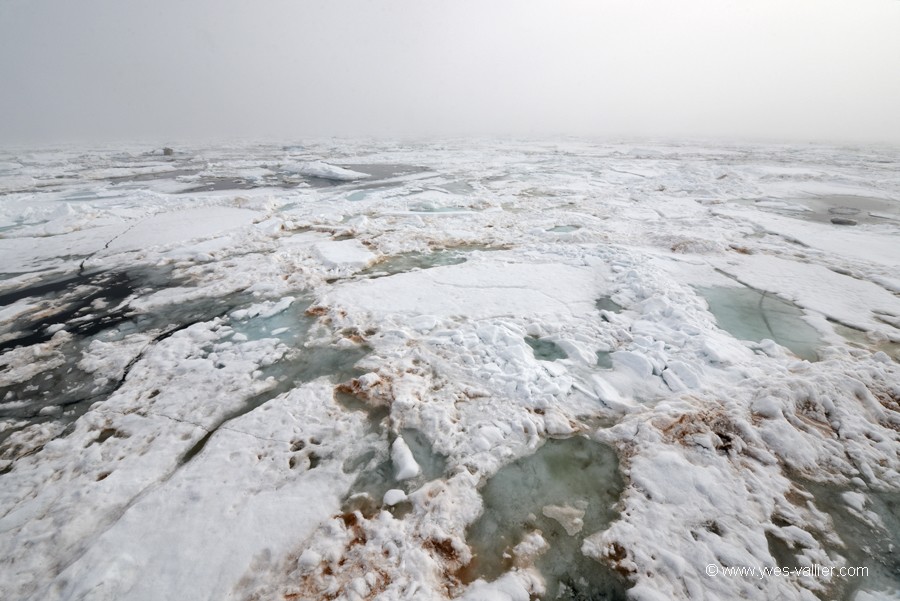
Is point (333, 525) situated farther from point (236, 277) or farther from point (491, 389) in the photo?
point (236, 277)

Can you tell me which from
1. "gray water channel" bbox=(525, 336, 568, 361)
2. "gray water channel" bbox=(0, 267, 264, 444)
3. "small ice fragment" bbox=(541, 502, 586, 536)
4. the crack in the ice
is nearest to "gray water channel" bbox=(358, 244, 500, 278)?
"gray water channel" bbox=(0, 267, 264, 444)

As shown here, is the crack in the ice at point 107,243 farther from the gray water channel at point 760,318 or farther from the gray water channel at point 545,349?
the gray water channel at point 760,318

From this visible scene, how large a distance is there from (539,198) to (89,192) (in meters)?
16.8

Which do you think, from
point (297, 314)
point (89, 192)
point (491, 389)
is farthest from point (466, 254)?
point (89, 192)

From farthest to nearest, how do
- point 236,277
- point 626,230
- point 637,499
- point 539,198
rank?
point 539,198 → point 626,230 → point 236,277 → point 637,499

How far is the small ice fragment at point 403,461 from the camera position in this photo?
2734 mm

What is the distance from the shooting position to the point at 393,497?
255cm

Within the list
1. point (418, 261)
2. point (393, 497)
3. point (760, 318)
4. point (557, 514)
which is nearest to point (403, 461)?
point (393, 497)

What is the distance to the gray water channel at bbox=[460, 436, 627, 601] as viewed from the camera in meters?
2.11

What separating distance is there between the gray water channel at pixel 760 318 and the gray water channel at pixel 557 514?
2.95 metres

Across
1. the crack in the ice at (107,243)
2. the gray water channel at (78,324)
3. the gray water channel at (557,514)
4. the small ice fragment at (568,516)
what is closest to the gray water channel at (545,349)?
the gray water channel at (557,514)

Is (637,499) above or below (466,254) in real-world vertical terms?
below

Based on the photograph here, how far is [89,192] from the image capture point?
533 inches

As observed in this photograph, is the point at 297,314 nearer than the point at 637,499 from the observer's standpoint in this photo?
No
